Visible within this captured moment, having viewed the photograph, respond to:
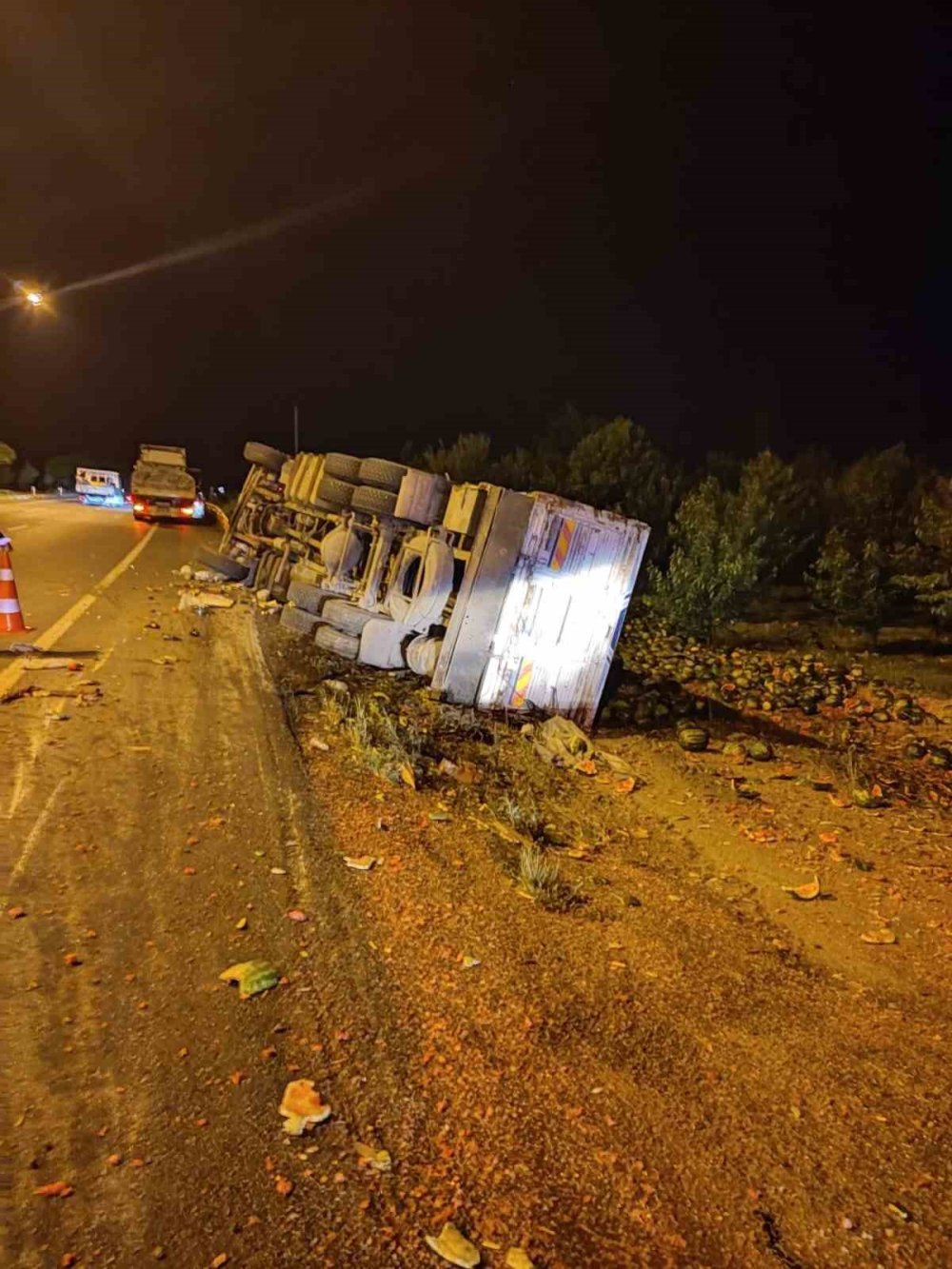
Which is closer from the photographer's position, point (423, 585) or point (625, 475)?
point (423, 585)

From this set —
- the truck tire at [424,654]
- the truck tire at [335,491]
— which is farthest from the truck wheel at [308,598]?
the truck tire at [424,654]

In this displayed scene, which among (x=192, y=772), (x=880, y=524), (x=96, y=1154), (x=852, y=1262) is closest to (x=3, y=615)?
(x=192, y=772)

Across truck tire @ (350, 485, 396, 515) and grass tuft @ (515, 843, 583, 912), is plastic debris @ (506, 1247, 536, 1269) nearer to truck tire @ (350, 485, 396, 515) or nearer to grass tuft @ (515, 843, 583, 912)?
grass tuft @ (515, 843, 583, 912)

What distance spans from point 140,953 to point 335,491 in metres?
7.33

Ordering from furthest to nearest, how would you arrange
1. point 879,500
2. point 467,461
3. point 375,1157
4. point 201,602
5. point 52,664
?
1. point 467,461
2. point 879,500
3. point 201,602
4. point 52,664
5. point 375,1157

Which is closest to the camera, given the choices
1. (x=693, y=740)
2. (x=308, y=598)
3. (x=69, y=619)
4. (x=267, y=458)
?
(x=693, y=740)

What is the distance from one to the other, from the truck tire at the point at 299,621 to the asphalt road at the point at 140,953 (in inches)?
91.8

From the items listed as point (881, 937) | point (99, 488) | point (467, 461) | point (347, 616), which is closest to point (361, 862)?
point (881, 937)

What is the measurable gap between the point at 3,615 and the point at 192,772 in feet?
14.0

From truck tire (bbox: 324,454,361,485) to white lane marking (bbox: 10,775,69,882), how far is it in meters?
6.00

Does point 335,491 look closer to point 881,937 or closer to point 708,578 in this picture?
point 708,578

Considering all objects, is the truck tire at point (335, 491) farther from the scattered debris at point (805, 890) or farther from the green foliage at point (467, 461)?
the green foliage at point (467, 461)

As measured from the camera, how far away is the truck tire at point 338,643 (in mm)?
8219

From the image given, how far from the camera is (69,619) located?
8.59 metres
